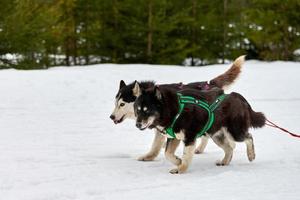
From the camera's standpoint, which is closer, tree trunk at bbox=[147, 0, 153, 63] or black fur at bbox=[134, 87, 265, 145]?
black fur at bbox=[134, 87, 265, 145]

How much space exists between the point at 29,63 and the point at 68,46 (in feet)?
15.8

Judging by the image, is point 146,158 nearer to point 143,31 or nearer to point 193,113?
point 193,113

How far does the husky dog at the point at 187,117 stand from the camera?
621 centimetres

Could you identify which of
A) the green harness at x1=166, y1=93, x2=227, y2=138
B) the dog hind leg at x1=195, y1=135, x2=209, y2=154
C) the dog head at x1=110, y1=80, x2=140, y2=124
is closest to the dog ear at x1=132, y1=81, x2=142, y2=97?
the dog head at x1=110, y1=80, x2=140, y2=124

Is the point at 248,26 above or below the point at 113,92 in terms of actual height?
above

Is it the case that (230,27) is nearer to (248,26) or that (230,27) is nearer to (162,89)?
(248,26)

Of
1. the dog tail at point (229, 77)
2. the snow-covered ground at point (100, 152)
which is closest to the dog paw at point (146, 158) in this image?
the snow-covered ground at point (100, 152)

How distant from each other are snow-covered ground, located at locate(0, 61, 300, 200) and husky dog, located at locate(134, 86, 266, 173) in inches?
14.3

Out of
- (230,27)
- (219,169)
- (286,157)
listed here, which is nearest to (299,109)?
(286,157)

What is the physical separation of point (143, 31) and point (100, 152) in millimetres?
15474

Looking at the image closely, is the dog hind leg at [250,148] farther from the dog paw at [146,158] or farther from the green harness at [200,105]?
the dog paw at [146,158]

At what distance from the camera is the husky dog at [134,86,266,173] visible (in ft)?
20.4

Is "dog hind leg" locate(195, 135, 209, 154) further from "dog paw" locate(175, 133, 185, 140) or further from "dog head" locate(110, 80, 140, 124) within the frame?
"dog paw" locate(175, 133, 185, 140)

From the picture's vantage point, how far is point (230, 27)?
86.2 ft
